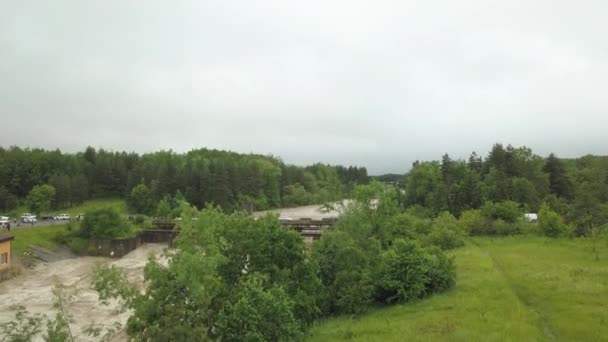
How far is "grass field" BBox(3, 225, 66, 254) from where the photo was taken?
4781 cm

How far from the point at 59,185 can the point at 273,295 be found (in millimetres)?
81312

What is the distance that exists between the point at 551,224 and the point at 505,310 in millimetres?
29234

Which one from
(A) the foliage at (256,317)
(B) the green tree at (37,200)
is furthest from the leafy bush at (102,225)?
(A) the foliage at (256,317)

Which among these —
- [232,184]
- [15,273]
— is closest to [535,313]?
[15,273]

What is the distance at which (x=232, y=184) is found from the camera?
3642 inches

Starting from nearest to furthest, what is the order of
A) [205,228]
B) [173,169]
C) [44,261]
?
[205,228] < [44,261] < [173,169]

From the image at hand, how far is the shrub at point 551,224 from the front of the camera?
4388cm

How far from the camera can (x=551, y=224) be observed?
1741 inches

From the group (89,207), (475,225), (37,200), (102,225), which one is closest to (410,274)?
(475,225)

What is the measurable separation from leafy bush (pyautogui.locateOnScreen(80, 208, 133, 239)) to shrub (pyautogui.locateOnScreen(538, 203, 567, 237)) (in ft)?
159

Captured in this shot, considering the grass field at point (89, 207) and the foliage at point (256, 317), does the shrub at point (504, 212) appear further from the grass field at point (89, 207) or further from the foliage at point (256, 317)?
the grass field at point (89, 207)

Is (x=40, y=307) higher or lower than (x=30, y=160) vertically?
lower

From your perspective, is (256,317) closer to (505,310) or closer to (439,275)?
(505,310)

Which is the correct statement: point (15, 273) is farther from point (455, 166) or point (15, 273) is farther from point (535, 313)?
point (455, 166)
